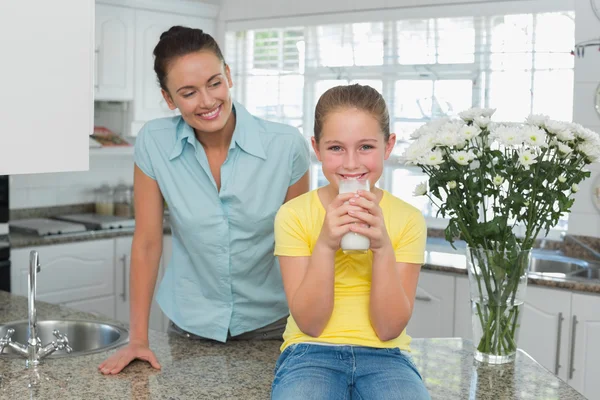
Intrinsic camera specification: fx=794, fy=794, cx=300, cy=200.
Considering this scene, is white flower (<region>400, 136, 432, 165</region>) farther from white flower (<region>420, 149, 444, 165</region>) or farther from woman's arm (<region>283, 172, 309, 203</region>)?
woman's arm (<region>283, 172, 309, 203</region>)

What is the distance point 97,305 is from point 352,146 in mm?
3140

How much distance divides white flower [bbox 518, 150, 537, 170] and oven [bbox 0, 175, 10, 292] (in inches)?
113

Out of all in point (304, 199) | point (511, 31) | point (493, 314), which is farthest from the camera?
point (511, 31)

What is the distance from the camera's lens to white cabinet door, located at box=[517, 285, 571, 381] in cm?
321

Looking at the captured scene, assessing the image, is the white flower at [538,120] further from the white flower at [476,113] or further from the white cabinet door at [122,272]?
the white cabinet door at [122,272]

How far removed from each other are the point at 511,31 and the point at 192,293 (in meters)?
2.59

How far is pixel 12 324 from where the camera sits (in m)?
2.22

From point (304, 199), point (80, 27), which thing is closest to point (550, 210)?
point (304, 199)

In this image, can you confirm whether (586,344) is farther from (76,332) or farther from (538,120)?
(76,332)

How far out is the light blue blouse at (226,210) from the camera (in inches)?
78.0

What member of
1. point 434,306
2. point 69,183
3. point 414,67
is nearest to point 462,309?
point 434,306

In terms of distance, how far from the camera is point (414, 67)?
4332 mm

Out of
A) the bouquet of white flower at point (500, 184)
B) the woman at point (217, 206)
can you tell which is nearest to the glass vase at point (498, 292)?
the bouquet of white flower at point (500, 184)

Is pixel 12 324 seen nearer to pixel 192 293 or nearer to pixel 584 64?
pixel 192 293
